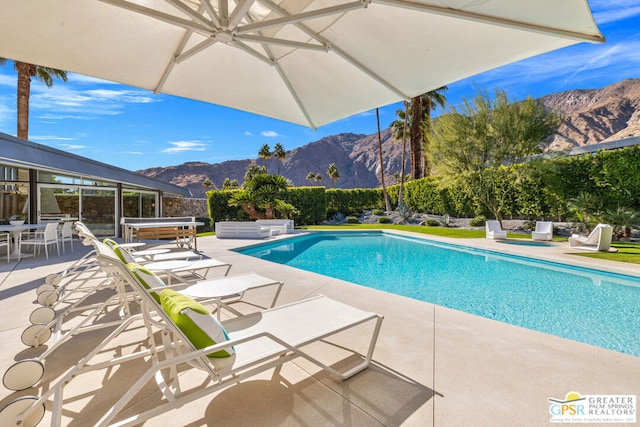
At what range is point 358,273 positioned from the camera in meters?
7.55

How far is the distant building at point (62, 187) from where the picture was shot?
8.28 metres

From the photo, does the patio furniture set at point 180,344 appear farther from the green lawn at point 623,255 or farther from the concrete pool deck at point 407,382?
the green lawn at point 623,255

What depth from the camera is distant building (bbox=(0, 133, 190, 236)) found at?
8.28 meters

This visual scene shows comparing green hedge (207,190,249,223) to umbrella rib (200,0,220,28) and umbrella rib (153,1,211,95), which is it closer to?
umbrella rib (153,1,211,95)

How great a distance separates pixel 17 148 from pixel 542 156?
1897cm

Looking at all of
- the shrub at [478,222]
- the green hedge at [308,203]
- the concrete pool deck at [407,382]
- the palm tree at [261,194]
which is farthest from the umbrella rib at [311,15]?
the green hedge at [308,203]

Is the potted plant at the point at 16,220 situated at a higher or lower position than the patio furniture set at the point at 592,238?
higher

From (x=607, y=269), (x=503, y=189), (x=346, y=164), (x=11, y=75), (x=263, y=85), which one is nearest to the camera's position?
(x=263, y=85)

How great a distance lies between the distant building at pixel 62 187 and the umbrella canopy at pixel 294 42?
5584 mm

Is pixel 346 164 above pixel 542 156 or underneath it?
above

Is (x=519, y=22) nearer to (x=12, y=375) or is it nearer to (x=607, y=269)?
(x=12, y=375)

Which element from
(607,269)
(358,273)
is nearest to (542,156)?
(607,269)

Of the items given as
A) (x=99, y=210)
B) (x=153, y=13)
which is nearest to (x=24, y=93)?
(x=99, y=210)

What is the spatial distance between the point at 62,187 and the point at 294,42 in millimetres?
12812
